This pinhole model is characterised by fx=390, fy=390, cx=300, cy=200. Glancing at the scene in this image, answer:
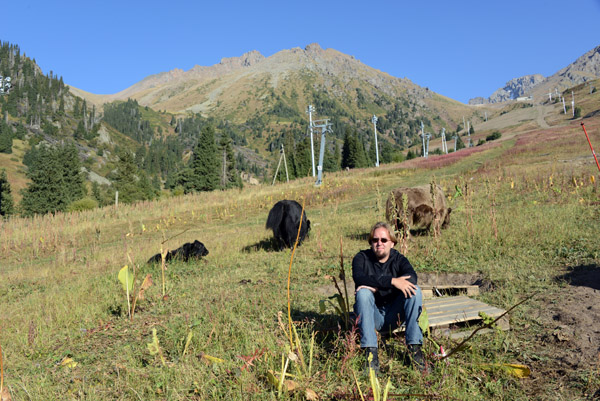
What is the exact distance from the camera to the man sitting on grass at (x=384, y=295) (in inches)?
139

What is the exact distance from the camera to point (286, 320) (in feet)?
16.0

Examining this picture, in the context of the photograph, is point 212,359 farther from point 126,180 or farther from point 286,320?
point 126,180

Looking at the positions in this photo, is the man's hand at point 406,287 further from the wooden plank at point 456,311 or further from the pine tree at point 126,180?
the pine tree at point 126,180

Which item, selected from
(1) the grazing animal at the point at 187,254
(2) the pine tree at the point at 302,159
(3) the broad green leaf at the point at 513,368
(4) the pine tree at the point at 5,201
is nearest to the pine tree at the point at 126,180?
(4) the pine tree at the point at 5,201

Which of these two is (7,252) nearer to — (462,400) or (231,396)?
(231,396)

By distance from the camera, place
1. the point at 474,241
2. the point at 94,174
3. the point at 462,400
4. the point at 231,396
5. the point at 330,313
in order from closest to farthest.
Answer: the point at 462,400
the point at 231,396
the point at 330,313
the point at 474,241
the point at 94,174

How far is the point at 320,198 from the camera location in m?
21.8

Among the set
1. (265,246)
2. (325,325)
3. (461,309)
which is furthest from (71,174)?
(461,309)

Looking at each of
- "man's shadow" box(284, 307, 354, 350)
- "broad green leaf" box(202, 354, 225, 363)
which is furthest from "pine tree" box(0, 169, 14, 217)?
"broad green leaf" box(202, 354, 225, 363)

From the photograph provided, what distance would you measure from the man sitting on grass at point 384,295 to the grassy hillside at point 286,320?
185mm

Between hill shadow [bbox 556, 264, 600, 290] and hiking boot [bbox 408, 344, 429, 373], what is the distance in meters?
3.08

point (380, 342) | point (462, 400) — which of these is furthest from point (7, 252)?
point (462, 400)

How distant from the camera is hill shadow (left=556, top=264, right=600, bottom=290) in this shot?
5.19 meters

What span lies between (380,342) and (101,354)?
3103mm
